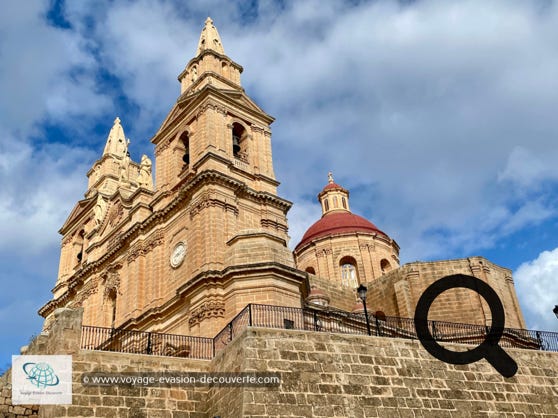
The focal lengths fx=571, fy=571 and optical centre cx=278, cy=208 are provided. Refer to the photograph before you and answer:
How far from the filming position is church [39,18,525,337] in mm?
21844

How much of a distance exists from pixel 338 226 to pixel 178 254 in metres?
17.4

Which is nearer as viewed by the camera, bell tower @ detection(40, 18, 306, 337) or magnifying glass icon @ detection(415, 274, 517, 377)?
magnifying glass icon @ detection(415, 274, 517, 377)

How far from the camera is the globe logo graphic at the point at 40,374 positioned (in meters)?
13.2

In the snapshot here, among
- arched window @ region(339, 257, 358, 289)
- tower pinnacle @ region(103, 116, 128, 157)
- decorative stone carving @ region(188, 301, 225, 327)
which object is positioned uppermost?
tower pinnacle @ region(103, 116, 128, 157)

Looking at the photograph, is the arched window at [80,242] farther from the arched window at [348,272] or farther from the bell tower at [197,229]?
the arched window at [348,272]

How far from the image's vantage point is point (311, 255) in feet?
132

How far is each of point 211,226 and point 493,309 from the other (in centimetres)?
1529

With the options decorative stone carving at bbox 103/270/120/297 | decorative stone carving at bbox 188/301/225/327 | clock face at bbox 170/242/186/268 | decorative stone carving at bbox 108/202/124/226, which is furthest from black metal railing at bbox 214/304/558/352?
decorative stone carving at bbox 108/202/124/226

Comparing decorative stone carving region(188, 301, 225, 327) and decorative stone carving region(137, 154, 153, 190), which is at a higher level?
decorative stone carving region(137, 154, 153, 190)

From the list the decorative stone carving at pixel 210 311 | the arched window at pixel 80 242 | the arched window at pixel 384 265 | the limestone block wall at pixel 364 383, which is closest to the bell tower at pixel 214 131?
the decorative stone carving at pixel 210 311

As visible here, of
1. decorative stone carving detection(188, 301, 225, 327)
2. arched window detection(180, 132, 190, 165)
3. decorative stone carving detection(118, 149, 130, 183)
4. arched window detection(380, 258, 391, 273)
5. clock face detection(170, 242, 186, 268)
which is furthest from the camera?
arched window detection(380, 258, 391, 273)

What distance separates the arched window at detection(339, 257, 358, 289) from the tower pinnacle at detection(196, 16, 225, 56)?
53.1 feet

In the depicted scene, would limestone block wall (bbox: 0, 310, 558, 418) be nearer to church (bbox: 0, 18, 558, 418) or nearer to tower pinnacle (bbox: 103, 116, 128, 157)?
church (bbox: 0, 18, 558, 418)

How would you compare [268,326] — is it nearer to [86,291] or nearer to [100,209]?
[86,291]
